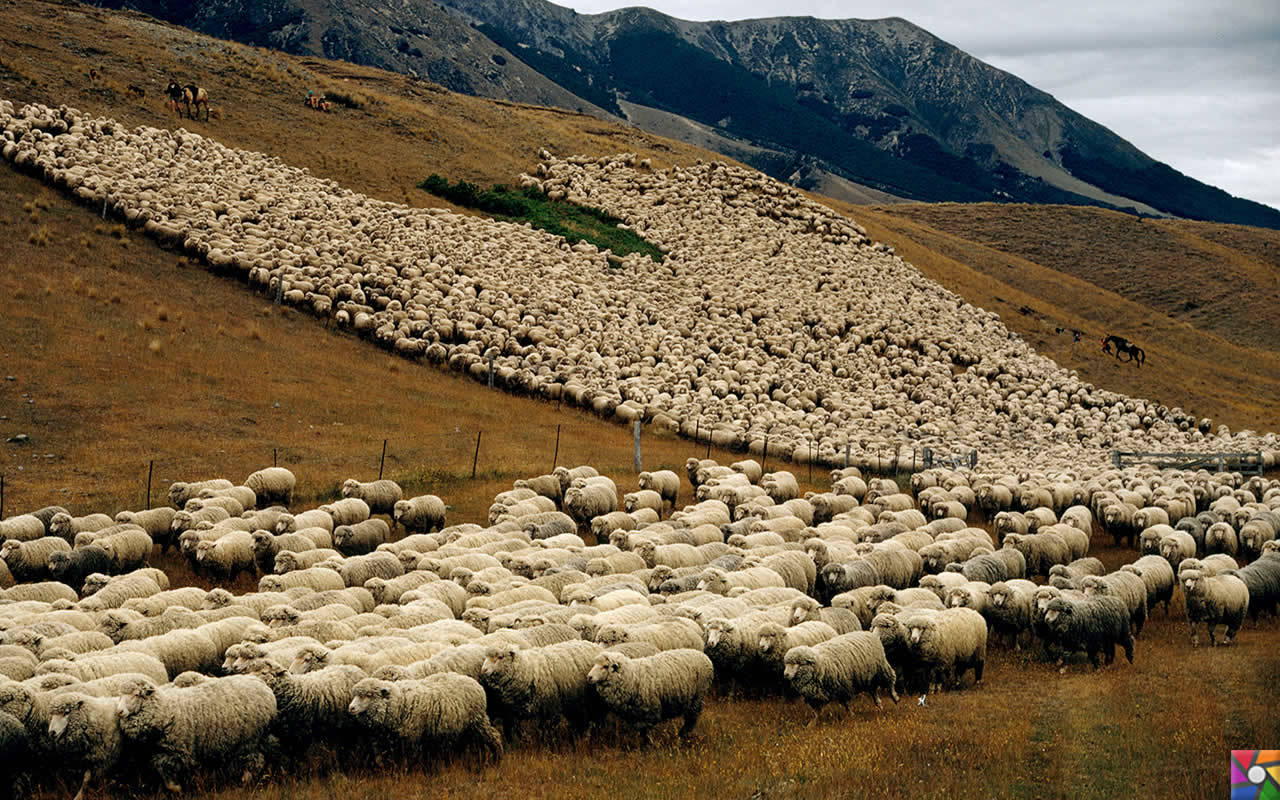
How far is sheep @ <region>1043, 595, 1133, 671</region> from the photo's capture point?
48.4 ft

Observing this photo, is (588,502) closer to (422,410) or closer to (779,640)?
(422,410)

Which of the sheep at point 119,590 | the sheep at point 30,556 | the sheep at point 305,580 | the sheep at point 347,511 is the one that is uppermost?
the sheep at point 305,580

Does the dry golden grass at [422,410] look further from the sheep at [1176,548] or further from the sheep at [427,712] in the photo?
the sheep at [1176,548]

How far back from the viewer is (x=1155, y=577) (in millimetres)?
17438

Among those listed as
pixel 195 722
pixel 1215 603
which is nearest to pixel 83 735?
pixel 195 722

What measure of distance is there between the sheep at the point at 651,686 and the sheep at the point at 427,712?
4.31 ft

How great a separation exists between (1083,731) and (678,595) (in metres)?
5.75

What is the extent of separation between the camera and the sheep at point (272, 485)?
2128cm

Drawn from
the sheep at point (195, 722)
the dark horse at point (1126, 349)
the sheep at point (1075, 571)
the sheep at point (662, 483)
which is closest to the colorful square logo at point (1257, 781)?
the sheep at point (195, 722)

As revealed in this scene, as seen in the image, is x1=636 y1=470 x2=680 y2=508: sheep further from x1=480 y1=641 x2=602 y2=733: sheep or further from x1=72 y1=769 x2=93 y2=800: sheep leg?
x1=72 y1=769 x2=93 y2=800: sheep leg

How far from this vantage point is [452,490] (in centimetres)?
2405

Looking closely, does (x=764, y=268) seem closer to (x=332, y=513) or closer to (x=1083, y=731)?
(x=332, y=513)

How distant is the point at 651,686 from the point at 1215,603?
986 centimetres

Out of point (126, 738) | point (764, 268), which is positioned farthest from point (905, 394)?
point (126, 738)
